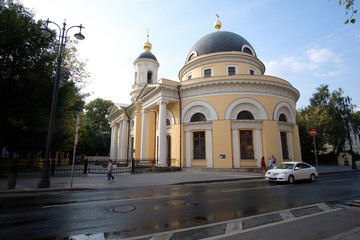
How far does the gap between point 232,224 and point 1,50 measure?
50.0 ft

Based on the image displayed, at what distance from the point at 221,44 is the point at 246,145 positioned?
45.0 feet

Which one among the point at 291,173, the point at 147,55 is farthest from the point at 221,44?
the point at 291,173

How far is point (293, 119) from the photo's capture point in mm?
23359

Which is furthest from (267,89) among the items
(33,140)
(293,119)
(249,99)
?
(33,140)

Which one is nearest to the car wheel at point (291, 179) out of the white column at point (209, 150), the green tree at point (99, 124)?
the white column at point (209, 150)

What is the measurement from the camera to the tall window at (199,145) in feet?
68.6

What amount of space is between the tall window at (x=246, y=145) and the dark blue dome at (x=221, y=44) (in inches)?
454

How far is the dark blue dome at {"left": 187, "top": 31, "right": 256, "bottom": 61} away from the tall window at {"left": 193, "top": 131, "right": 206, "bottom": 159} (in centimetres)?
1159

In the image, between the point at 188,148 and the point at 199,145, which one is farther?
the point at 188,148

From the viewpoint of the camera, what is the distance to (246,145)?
66.3 feet

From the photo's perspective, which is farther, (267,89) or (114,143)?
(114,143)

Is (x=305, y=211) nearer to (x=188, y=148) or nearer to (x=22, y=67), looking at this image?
(x=188, y=148)

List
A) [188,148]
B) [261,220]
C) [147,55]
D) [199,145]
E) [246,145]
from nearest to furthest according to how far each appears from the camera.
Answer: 1. [261,220]
2. [246,145]
3. [199,145]
4. [188,148]
5. [147,55]

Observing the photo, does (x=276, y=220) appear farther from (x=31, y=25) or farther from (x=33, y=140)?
(x=33, y=140)
